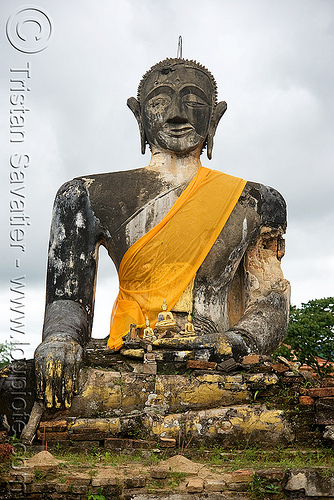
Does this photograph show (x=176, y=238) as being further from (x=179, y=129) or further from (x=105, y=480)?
(x=105, y=480)

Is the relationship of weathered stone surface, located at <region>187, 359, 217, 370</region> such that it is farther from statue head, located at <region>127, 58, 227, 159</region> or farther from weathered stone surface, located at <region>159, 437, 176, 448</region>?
statue head, located at <region>127, 58, 227, 159</region>

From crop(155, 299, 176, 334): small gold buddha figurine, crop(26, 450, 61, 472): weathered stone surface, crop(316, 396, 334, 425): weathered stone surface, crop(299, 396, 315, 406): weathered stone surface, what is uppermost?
crop(155, 299, 176, 334): small gold buddha figurine

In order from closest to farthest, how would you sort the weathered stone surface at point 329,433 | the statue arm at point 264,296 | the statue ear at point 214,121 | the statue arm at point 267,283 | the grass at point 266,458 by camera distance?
the grass at point 266,458 → the weathered stone surface at point 329,433 → the statue arm at point 264,296 → the statue arm at point 267,283 → the statue ear at point 214,121

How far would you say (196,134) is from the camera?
1016cm

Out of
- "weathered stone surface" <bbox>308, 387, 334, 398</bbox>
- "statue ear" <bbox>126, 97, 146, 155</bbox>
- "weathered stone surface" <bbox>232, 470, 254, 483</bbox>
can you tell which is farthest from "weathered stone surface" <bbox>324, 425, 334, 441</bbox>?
"statue ear" <bbox>126, 97, 146, 155</bbox>

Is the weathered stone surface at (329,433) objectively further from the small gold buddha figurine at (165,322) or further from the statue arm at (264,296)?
the small gold buddha figurine at (165,322)

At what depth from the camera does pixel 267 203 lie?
1002 centimetres

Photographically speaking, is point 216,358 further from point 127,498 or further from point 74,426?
point 127,498

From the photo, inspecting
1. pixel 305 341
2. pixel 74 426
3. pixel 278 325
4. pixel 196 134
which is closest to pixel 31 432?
pixel 74 426

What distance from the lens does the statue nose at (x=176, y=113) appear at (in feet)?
32.8

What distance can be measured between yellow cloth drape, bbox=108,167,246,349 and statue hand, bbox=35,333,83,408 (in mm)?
1255

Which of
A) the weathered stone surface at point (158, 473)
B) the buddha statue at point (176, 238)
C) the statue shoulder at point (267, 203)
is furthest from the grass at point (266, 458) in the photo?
the statue shoulder at point (267, 203)

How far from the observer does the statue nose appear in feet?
32.8

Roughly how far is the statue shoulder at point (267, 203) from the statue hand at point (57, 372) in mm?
3301
